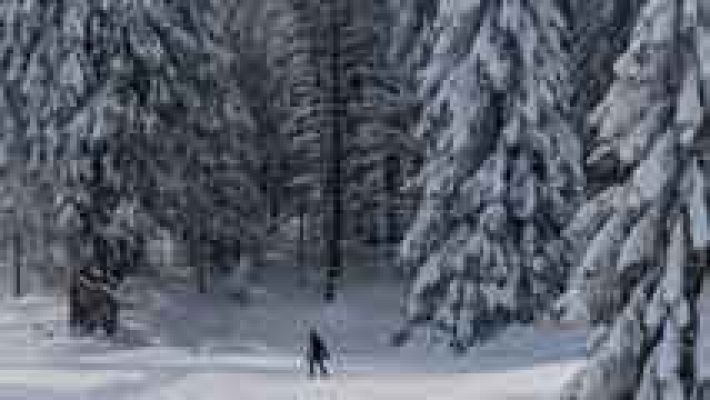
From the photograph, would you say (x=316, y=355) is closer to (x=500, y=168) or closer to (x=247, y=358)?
(x=247, y=358)

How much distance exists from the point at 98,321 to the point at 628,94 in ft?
62.1

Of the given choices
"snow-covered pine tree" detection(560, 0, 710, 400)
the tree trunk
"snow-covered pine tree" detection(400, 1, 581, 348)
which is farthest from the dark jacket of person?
the tree trunk

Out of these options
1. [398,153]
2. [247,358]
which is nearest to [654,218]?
[247,358]

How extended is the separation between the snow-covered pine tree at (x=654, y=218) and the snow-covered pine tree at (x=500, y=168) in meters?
13.0

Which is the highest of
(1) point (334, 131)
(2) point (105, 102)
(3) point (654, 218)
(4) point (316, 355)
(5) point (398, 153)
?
(2) point (105, 102)

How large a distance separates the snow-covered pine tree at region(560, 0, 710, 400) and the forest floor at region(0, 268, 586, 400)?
20.4 feet

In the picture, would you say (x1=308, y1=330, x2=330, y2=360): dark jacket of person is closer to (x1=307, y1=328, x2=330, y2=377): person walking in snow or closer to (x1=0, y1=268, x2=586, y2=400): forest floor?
(x1=307, y1=328, x2=330, y2=377): person walking in snow

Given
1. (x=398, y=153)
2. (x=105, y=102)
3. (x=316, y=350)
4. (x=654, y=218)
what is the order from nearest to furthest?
(x=654, y=218), (x=316, y=350), (x=105, y=102), (x=398, y=153)

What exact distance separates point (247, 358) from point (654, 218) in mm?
14174

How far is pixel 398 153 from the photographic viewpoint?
45.8 m

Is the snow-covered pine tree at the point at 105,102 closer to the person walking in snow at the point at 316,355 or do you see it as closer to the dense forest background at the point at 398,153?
the dense forest background at the point at 398,153

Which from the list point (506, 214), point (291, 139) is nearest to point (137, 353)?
point (506, 214)

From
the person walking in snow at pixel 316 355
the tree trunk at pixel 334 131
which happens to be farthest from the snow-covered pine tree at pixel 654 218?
the tree trunk at pixel 334 131

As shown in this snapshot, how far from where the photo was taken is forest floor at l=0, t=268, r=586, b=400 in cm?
2414
